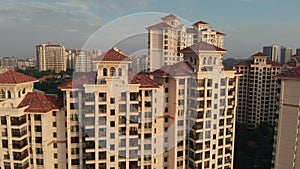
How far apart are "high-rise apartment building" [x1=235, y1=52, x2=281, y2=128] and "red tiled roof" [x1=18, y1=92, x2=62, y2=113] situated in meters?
16.9

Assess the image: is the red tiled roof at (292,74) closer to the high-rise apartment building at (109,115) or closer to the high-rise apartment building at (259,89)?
the high-rise apartment building at (109,115)

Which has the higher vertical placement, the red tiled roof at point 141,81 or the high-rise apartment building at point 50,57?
the high-rise apartment building at point 50,57

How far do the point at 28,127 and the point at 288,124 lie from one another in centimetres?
990

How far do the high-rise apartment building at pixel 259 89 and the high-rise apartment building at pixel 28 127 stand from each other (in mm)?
16896

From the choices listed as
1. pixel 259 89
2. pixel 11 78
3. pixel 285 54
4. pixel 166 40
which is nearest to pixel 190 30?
pixel 166 40

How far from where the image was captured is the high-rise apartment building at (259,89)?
66.3 ft

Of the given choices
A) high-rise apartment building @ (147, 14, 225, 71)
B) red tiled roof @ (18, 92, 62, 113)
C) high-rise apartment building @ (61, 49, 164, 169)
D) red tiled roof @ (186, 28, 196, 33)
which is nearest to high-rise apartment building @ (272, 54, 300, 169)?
high-rise apartment building @ (61, 49, 164, 169)

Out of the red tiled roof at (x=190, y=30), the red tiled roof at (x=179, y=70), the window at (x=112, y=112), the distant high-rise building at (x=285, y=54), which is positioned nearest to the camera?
the window at (x=112, y=112)

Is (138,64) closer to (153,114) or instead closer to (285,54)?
(153,114)

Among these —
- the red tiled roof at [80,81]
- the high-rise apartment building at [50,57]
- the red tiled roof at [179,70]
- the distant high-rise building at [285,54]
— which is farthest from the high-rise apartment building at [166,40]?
the high-rise apartment building at [50,57]

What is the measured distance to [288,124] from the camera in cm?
862

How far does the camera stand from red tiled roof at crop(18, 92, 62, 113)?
8617 millimetres

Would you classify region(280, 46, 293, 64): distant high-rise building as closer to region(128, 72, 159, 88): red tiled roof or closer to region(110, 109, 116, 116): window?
region(128, 72, 159, 88): red tiled roof

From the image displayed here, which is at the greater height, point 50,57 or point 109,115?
point 50,57
